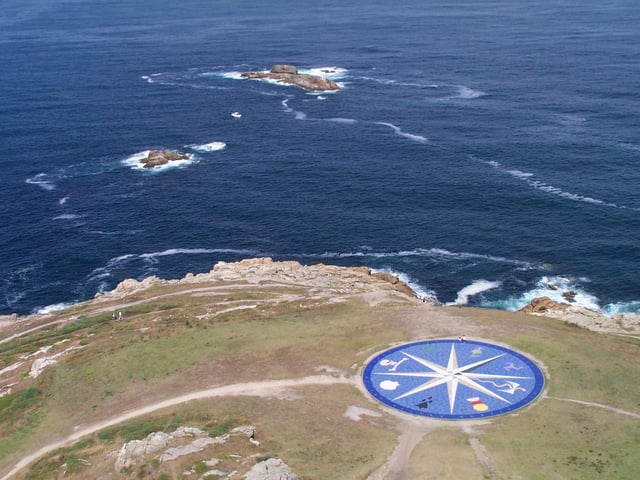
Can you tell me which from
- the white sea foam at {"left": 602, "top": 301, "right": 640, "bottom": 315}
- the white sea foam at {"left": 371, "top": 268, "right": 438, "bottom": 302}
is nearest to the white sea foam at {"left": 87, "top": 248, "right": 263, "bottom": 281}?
the white sea foam at {"left": 371, "top": 268, "right": 438, "bottom": 302}

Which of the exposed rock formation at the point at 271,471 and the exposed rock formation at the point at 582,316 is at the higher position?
the exposed rock formation at the point at 271,471

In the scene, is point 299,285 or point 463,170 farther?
point 463,170

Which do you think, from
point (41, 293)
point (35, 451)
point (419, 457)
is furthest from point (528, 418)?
point (41, 293)

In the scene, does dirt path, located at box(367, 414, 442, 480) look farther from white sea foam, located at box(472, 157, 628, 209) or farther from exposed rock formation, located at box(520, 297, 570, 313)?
white sea foam, located at box(472, 157, 628, 209)

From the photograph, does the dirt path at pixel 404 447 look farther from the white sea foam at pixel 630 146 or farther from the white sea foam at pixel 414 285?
the white sea foam at pixel 630 146

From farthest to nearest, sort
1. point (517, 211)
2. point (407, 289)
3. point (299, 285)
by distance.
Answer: point (517, 211) < point (407, 289) < point (299, 285)

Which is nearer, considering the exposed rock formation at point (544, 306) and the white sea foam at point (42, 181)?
the exposed rock formation at point (544, 306)

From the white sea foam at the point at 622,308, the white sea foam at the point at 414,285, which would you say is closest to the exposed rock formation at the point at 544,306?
the white sea foam at the point at 622,308

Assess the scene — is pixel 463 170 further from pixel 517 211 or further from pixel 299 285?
pixel 299 285
